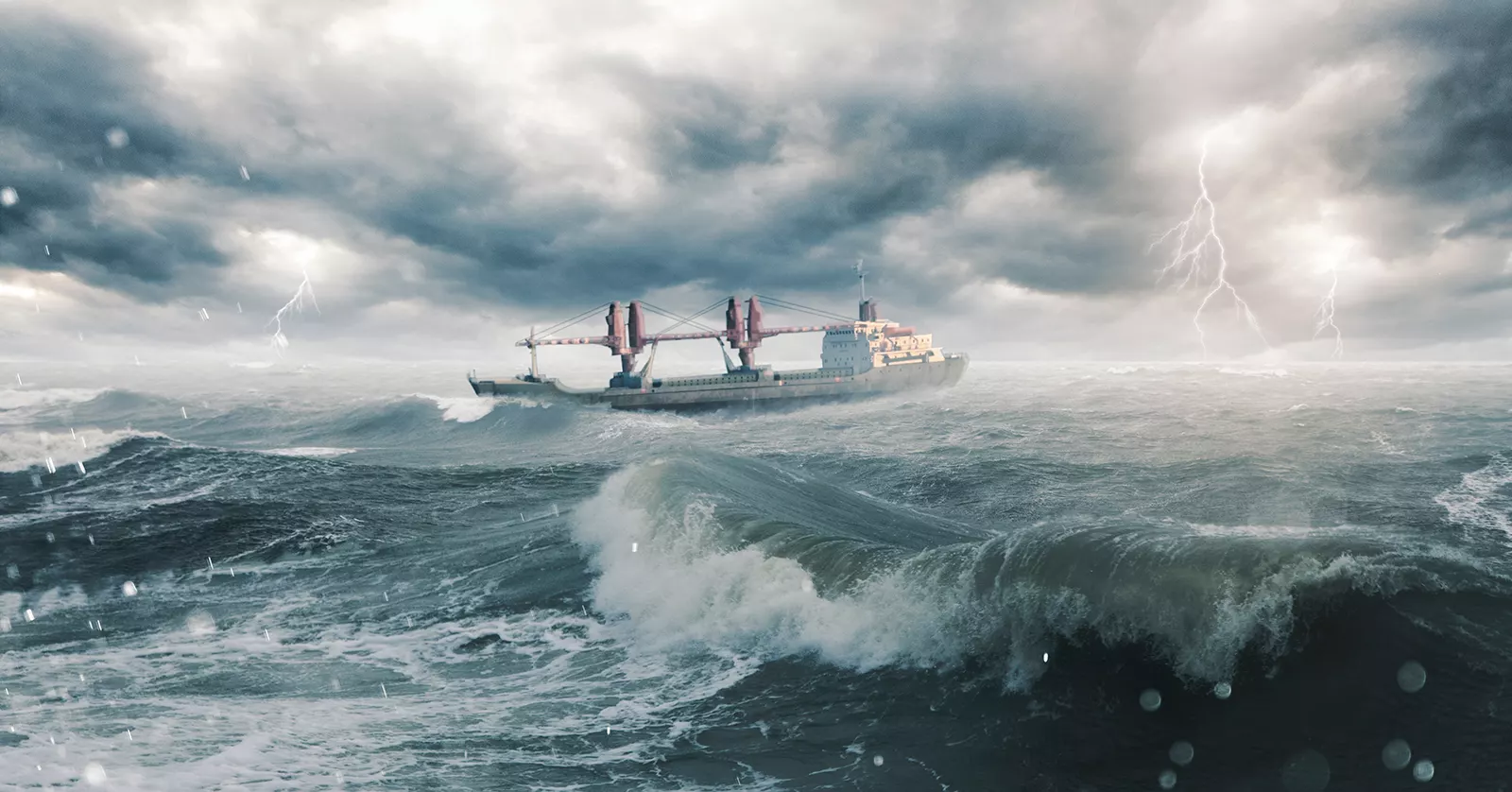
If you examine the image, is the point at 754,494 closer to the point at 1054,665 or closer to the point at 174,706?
the point at 1054,665

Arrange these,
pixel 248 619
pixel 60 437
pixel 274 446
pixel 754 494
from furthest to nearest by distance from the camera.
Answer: pixel 274 446 → pixel 60 437 → pixel 754 494 → pixel 248 619

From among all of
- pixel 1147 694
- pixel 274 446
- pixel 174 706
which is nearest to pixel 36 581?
pixel 174 706

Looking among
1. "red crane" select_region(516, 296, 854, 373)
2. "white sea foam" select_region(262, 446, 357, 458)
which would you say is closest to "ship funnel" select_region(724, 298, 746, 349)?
"red crane" select_region(516, 296, 854, 373)

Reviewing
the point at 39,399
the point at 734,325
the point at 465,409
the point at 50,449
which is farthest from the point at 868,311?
the point at 39,399

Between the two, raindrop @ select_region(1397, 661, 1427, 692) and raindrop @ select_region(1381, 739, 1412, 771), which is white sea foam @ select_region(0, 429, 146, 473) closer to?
raindrop @ select_region(1381, 739, 1412, 771)

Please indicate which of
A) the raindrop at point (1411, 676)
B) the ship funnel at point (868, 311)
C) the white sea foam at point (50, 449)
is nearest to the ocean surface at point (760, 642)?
the raindrop at point (1411, 676)
